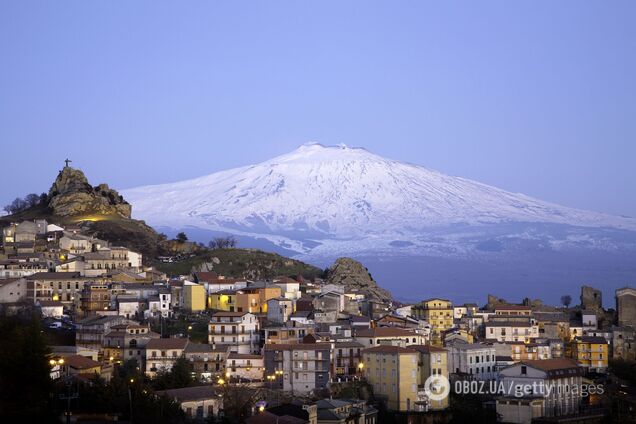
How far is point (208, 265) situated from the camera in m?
56.9

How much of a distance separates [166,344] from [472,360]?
10.4m

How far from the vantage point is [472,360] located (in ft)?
134

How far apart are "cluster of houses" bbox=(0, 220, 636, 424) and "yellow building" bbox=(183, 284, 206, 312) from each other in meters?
0.05

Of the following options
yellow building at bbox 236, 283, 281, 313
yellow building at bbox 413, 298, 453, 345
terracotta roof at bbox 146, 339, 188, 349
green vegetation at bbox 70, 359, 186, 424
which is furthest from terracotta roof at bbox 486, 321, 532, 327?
green vegetation at bbox 70, 359, 186, 424

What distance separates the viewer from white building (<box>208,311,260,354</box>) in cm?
4000

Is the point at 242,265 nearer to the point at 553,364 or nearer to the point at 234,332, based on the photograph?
the point at 234,332

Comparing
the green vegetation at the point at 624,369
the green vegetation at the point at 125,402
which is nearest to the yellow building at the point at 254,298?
the green vegetation at the point at 125,402

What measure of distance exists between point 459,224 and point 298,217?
49.6 ft

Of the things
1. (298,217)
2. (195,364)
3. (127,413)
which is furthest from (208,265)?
(298,217)

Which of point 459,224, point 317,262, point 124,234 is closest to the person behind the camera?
point 124,234

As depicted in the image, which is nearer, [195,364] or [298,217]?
[195,364]

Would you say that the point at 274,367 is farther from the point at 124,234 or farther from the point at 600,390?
the point at 124,234

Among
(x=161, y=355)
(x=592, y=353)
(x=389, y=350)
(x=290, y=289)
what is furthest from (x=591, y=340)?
(x=161, y=355)

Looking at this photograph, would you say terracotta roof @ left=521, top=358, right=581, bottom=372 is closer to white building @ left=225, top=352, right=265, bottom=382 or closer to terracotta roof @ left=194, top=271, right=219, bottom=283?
white building @ left=225, top=352, right=265, bottom=382
